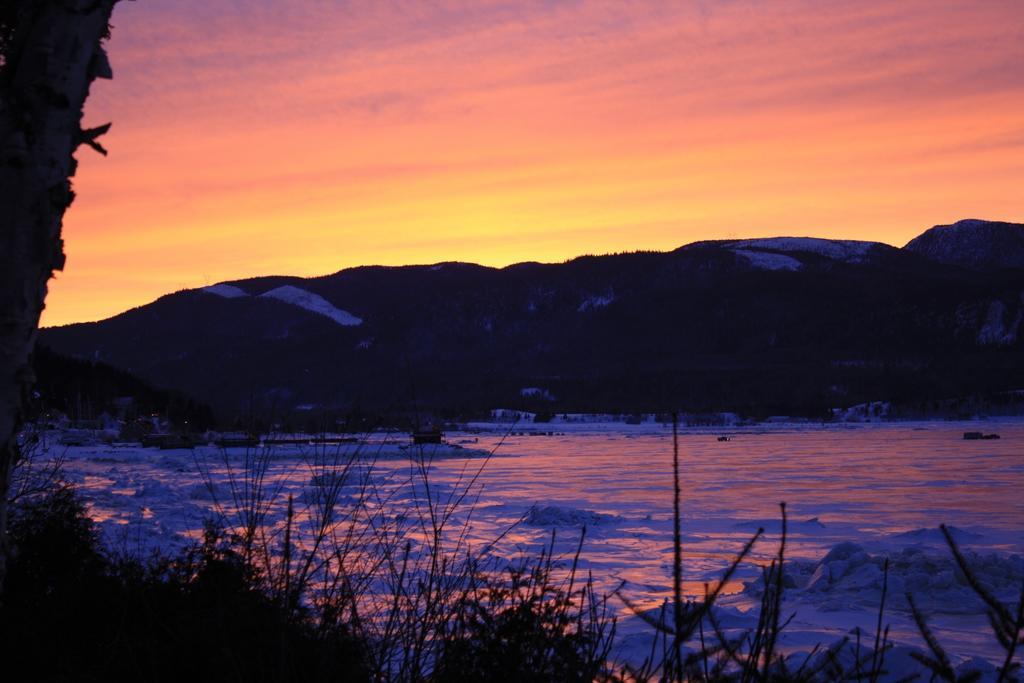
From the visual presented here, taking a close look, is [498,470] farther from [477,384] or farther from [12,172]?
[477,384]

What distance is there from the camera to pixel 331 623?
3623 mm

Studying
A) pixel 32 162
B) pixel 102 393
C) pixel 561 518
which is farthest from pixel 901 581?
pixel 102 393

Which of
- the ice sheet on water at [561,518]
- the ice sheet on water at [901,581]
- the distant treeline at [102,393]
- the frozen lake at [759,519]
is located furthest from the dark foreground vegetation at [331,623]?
the distant treeline at [102,393]

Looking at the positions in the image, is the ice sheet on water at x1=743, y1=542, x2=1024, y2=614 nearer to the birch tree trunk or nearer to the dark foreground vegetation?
the dark foreground vegetation

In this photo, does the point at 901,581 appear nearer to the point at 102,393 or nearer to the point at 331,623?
the point at 331,623

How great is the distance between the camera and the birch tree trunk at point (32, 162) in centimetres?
335

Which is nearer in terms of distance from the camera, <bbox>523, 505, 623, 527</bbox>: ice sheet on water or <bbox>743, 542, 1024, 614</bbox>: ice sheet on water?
<bbox>743, 542, 1024, 614</bbox>: ice sheet on water

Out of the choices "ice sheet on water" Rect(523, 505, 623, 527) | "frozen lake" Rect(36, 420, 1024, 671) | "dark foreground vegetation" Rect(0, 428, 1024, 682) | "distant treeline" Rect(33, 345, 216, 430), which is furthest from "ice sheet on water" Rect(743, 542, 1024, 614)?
"distant treeline" Rect(33, 345, 216, 430)

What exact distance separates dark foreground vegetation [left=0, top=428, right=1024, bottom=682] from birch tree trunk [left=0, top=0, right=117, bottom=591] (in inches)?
A: 35.4

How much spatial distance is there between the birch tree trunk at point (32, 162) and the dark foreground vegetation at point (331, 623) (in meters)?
0.90

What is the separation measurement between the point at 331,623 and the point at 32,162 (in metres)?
1.95

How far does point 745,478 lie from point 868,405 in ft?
355

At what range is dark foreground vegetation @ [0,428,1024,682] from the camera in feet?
8.20

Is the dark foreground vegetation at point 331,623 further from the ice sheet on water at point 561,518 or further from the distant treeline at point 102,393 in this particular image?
the distant treeline at point 102,393
